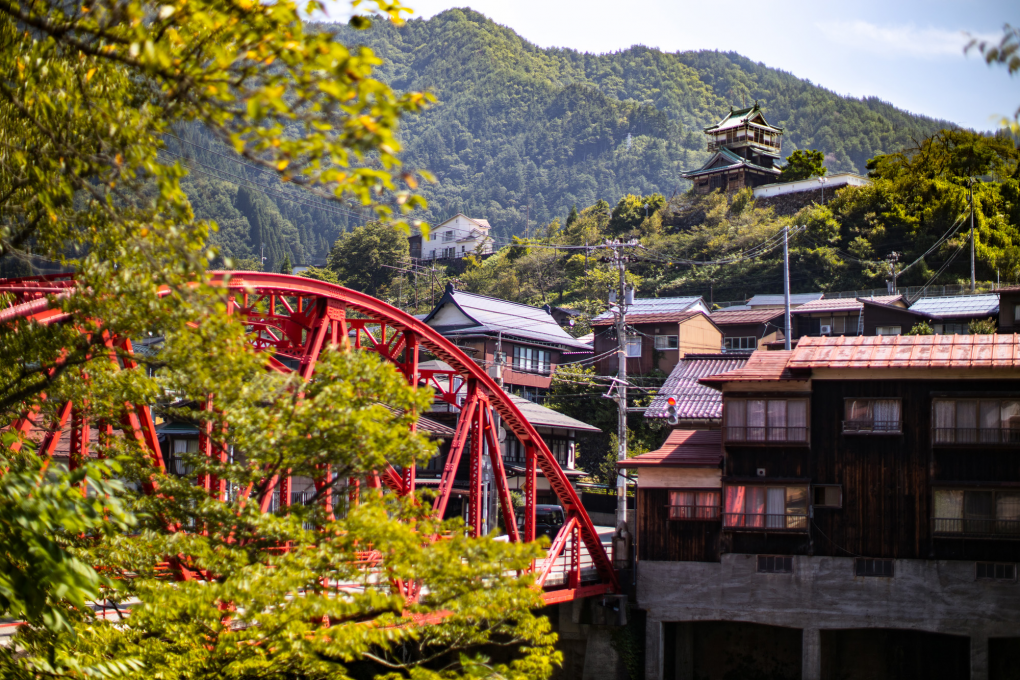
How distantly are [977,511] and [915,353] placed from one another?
14.7ft

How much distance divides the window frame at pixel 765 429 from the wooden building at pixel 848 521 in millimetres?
41

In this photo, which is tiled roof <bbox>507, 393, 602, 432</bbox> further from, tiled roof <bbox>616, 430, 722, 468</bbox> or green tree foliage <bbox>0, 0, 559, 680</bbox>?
green tree foliage <bbox>0, 0, 559, 680</bbox>

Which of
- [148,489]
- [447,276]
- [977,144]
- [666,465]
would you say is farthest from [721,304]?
[148,489]

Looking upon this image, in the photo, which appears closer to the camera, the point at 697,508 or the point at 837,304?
the point at 697,508

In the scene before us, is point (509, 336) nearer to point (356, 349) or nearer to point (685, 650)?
point (685, 650)

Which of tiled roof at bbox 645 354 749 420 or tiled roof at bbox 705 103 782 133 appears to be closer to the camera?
tiled roof at bbox 645 354 749 420

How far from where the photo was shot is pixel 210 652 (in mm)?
10258

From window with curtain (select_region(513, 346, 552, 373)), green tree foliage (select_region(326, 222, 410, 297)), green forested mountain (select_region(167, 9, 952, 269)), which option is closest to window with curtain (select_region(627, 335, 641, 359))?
window with curtain (select_region(513, 346, 552, 373))

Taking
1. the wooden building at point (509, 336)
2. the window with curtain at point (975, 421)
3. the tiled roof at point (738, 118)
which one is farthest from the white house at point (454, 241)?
the window with curtain at point (975, 421)

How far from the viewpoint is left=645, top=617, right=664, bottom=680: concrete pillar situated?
2538 cm

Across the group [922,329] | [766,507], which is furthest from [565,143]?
[766,507]

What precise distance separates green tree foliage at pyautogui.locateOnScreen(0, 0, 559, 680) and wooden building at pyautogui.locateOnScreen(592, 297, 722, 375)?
36.0m

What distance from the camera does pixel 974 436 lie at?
2409 centimetres

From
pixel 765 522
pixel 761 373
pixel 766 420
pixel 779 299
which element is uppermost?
pixel 779 299
